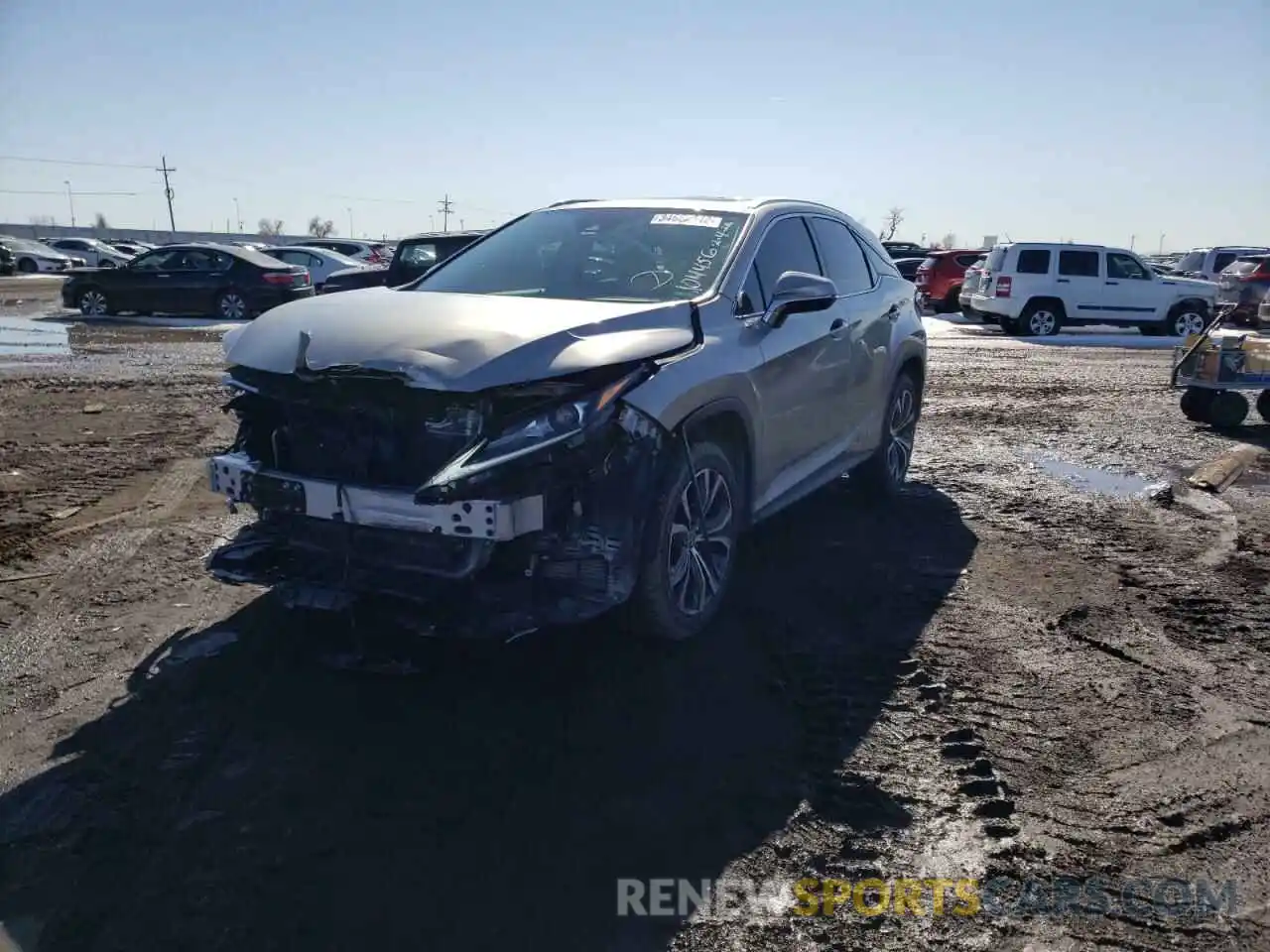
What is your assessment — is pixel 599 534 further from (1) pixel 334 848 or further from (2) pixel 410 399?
(1) pixel 334 848

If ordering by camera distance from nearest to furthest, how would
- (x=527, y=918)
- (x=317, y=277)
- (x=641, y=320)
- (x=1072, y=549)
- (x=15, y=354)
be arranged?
(x=527, y=918), (x=641, y=320), (x=1072, y=549), (x=15, y=354), (x=317, y=277)

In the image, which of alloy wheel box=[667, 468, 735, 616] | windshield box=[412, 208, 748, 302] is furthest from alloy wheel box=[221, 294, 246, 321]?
alloy wheel box=[667, 468, 735, 616]

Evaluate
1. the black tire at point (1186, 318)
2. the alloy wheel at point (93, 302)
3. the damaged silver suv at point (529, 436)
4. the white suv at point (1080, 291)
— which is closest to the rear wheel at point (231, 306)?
the alloy wheel at point (93, 302)

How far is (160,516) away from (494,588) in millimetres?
3483

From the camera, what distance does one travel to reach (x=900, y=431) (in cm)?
704

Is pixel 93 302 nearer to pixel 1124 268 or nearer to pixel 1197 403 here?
pixel 1197 403

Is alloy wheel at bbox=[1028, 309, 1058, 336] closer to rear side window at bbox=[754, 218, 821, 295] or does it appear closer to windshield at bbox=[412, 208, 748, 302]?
rear side window at bbox=[754, 218, 821, 295]

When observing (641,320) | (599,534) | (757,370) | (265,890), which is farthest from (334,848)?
(757,370)

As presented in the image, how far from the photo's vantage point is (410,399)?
375 cm

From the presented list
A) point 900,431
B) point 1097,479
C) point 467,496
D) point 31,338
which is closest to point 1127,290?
point 1097,479

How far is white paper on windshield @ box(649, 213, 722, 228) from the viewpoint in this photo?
5221 millimetres

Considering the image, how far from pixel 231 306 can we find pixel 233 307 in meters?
0.05

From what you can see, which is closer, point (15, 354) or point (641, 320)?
point (641, 320)

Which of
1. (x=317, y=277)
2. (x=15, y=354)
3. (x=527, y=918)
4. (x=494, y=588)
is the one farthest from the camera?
(x=317, y=277)
